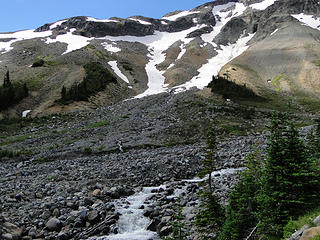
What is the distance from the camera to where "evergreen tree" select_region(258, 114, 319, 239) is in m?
9.79

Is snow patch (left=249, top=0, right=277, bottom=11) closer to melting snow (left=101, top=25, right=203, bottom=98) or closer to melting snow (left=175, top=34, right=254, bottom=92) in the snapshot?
melting snow (left=101, top=25, right=203, bottom=98)

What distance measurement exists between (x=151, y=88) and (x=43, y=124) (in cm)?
4022

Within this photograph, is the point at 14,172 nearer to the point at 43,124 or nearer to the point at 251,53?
the point at 43,124

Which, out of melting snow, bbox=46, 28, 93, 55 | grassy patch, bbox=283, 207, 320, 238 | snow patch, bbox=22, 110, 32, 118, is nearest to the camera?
grassy patch, bbox=283, 207, 320, 238

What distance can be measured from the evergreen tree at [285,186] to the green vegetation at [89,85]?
50.6 metres

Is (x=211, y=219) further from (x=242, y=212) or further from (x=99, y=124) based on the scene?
(x=99, y=124)

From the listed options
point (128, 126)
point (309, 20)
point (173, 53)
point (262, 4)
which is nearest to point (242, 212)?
point (128, 126)

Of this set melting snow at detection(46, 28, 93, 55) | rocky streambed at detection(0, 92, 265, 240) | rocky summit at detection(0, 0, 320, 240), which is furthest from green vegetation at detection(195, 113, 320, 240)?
melting snow at detection(46, 28, 93, 55)

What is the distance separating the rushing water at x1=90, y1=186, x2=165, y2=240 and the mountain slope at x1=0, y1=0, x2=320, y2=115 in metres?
40.2

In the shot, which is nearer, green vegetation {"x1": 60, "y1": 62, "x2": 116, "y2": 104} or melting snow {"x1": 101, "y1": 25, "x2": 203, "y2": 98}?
green vegetation {"x1": 60, "y1": 62, "x2": 116, "y2": 104}

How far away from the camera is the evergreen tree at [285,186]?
9789 mm

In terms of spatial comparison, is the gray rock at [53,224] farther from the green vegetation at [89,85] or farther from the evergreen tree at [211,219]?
the green vegetation at [89,85]

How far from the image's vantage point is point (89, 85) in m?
66.1

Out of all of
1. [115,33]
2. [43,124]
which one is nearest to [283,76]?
[43,124]
